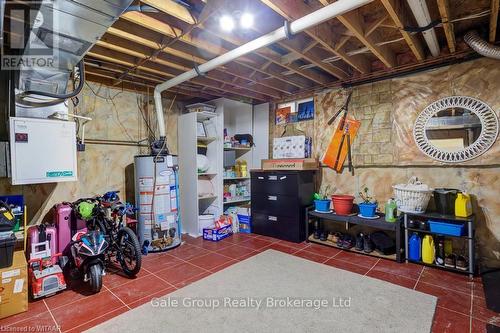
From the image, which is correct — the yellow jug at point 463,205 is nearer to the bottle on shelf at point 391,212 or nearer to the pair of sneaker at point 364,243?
the bottle on shelf at point 391,212

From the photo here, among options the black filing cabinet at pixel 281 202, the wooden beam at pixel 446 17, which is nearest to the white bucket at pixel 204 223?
the black filing cabinet at pixel 281 202

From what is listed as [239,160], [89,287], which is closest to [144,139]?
[239,160]

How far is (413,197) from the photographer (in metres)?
3.16

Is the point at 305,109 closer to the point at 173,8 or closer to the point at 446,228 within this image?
the point at 446,228

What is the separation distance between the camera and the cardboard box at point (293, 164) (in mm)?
4086

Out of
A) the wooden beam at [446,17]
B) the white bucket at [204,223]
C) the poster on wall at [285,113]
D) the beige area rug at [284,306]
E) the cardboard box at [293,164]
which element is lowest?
the beige area rug at [284,306]

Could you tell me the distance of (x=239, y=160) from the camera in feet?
17.9

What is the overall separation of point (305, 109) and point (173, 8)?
9.79 feet

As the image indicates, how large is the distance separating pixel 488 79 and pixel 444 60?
1.65 feet

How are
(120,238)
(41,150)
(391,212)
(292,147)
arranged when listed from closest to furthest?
(41,150) → (120,238) → (391,212) → (292,147)

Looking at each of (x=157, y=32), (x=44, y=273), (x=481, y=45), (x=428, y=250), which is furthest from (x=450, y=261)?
(x=44, y=273)

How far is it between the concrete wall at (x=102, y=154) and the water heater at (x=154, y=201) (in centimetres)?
60

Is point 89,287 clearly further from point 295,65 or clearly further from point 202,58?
point 295,65

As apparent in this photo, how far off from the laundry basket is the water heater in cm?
313
